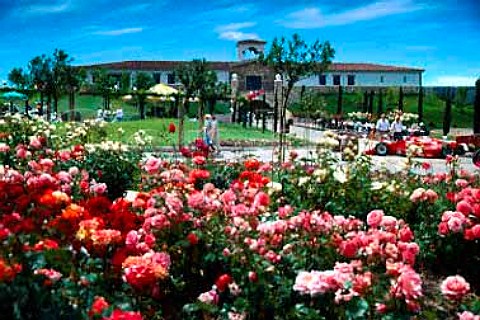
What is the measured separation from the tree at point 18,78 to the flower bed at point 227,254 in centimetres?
4020

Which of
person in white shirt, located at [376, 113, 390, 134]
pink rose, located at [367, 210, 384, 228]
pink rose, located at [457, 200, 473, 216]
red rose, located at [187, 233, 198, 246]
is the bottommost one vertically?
person in white shirt, located at [376, 113, 390, 134]

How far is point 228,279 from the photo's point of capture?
Result: 3131mm

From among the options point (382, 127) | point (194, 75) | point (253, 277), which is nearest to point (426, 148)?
point (382, 127)

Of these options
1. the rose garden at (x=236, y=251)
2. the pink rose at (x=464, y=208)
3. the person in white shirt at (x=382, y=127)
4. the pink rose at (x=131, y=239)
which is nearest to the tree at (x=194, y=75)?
the person in white shirt at (x=382, y=127)

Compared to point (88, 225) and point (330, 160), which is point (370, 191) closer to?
point (330, 160)

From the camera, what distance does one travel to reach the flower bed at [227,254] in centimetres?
272

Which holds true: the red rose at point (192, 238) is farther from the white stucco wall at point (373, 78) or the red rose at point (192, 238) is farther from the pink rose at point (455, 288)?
the white stucco wall at point (373, 78)

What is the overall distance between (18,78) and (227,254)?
146 feet

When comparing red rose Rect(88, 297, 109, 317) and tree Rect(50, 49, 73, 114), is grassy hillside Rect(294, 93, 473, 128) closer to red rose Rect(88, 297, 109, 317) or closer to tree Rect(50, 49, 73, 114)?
tree Rect(50, 49, 73, 114)

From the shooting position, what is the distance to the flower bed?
272 cm

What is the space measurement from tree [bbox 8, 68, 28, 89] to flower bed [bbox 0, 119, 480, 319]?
4020cm

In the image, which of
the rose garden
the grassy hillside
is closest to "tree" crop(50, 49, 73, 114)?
the grassy hillside

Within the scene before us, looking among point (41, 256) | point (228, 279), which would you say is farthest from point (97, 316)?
point (228, 279)

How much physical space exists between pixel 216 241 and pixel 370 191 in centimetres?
237
